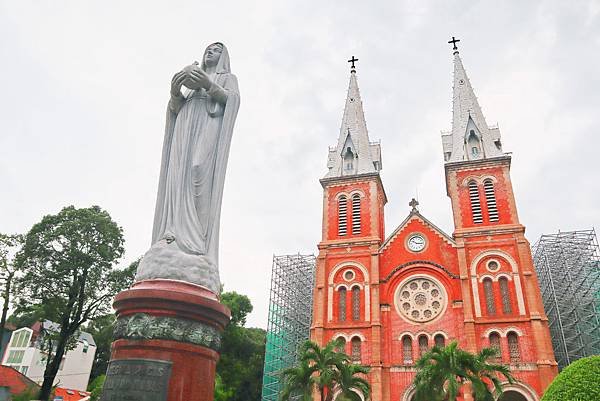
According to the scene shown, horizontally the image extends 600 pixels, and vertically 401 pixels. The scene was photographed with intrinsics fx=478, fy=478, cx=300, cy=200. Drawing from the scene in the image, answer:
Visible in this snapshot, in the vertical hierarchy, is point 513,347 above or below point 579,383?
above

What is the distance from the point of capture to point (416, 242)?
2831 centimetres

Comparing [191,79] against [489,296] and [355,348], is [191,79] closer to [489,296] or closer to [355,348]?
[355,348]

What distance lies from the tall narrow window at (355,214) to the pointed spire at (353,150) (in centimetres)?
203

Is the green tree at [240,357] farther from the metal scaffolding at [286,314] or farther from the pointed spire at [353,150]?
the pointed spire at [353,150]

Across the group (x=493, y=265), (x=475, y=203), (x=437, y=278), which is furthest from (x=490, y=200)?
(x=437, y=278)

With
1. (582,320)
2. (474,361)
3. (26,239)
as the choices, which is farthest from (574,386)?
(582,320)

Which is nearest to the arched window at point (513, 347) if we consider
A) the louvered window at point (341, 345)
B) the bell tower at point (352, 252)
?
the bell tower at point (352, 252)

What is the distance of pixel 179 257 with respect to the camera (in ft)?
15.7

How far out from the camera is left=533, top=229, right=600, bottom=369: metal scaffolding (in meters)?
26.6

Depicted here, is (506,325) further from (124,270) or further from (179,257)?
(179,257)

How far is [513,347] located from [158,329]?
77.5 ft

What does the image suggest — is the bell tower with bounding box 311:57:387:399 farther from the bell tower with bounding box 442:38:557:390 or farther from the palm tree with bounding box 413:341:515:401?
the palm tree with bounding box 413:341:515:401

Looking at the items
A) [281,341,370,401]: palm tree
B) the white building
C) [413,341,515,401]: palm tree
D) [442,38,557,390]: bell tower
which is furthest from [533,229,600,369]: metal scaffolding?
the white building

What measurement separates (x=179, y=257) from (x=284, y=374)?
1582 centimetres
